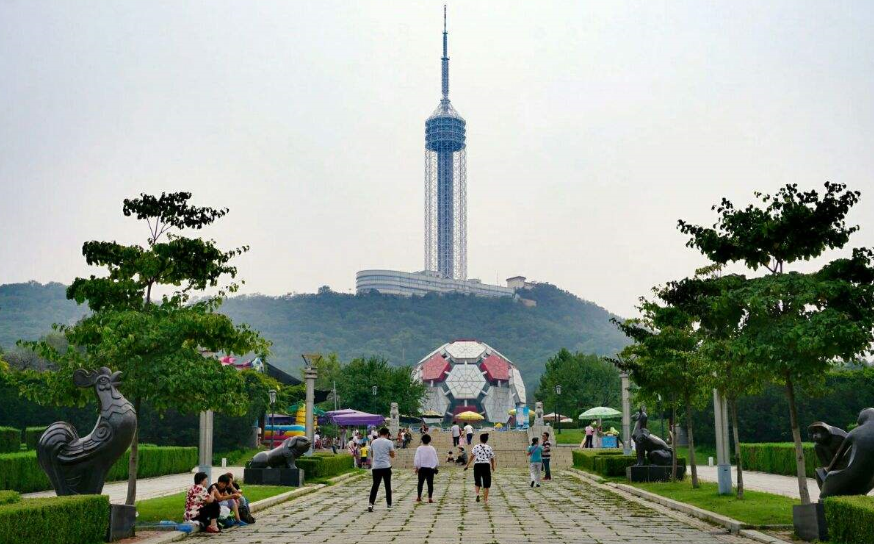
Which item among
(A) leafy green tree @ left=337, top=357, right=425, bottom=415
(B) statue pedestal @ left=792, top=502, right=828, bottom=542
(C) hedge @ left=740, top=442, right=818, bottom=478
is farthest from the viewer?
(A) leafy green tree @ left=337, top=357, right=425, bottom=415

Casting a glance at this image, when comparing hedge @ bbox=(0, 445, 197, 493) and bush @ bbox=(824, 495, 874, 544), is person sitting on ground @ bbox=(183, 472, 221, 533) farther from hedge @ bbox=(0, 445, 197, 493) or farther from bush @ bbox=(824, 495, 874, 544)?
bush @ bbox=(824, 495, 874, 544)

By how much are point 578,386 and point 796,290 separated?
63.0 metres

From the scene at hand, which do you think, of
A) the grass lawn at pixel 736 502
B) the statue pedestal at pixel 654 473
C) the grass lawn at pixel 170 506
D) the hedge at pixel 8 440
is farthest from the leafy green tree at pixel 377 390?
the grass lawn at pixel 736 502

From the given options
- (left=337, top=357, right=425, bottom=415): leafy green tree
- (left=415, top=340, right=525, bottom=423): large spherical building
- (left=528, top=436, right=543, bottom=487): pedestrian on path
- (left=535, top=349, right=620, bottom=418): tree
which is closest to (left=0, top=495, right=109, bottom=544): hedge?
(left=528, top=436, right=543, bottom=487): pedestrian on path

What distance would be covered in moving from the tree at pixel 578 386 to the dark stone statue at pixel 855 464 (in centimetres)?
5552

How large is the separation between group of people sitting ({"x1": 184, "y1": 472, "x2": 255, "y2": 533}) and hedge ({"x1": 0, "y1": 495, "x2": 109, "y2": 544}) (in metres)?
1.82

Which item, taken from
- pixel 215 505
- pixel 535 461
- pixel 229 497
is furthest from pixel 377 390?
pixel 215 505

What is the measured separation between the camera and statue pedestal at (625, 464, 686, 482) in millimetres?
23422

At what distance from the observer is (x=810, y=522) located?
11586mm

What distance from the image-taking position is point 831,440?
12.3 meters

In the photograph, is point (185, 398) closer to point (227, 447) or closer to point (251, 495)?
point (251, 495)

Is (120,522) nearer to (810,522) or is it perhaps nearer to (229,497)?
(229,497)

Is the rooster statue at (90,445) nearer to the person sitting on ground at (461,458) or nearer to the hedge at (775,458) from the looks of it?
the hedge at (775,458)

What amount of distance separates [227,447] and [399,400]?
71.6ft
